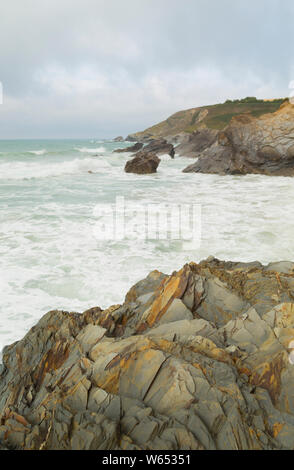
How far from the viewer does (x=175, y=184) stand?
2141cm

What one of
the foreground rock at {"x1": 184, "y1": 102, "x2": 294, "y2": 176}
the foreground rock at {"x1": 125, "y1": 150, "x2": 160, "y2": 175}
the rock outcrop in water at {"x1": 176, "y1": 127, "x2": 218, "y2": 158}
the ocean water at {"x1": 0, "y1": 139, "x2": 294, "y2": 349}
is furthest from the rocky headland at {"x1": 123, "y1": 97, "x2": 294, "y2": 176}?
the rock outcrop in water at {"x1": 176, "y1": 127, "x2": 218, "y2": 158}

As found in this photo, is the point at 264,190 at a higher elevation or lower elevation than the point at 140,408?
higher

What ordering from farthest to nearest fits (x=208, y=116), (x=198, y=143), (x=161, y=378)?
(x=208, y=116) → (x=198, y=143) → (x=161, y=378)

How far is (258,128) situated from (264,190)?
934cm

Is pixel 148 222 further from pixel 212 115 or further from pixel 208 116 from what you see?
pixel 208 116

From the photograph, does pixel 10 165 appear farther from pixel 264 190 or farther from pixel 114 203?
pixel 264 190

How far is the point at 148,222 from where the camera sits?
11.4 metres

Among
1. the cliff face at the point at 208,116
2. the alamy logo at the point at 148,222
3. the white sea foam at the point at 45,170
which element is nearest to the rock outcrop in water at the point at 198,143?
the cliff face at the point at 208,116

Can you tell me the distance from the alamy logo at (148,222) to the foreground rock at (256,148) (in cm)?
1302

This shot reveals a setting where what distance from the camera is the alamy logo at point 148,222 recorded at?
9.62 metres

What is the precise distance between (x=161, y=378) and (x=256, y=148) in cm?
2519

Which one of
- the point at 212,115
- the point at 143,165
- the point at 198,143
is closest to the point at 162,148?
the point at 198,143
